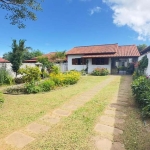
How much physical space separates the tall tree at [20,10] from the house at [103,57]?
45.0 feet

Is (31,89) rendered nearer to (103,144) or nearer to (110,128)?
(110,128)

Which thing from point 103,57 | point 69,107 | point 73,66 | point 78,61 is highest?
point 103,57

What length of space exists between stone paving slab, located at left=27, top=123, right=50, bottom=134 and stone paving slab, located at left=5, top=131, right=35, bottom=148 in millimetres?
270

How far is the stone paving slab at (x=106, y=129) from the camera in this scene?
3113 millimetres

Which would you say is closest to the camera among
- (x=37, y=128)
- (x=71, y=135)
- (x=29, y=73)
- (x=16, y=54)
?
(x=71, y=135)

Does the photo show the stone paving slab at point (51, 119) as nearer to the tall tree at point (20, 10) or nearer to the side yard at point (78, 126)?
the side yard at point (78, 126)

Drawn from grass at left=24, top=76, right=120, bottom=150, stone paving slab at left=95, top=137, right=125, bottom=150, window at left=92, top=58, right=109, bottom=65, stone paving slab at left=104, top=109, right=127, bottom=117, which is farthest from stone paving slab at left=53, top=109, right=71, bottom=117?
window at left=92, top=58, right=109, bottom=65

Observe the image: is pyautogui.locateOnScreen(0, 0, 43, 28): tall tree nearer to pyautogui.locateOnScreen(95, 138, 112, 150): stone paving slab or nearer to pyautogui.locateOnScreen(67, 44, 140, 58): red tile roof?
pyautogui.locateOnScreen(95, 138, 112, 150): stone paving slab

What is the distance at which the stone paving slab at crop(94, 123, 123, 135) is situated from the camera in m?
3.11

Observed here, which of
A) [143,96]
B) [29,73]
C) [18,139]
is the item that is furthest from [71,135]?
[29,73]

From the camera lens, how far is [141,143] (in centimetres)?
268

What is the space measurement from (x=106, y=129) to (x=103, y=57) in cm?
1664

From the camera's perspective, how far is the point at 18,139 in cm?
286

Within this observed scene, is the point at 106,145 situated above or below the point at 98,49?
below
